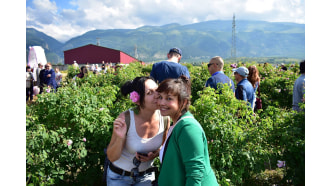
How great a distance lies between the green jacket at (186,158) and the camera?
1426 millimetres

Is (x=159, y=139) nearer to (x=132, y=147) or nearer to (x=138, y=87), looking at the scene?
(x=132, y=147)

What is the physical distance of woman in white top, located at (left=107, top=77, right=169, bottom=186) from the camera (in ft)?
6.76

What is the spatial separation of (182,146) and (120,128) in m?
0.75

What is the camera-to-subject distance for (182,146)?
1.45m

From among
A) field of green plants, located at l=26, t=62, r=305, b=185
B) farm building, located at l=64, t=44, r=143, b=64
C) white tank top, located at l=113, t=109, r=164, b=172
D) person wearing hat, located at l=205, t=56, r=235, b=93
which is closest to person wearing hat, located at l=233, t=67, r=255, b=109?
person wearing hat, located at l=205, t=56, r=235, b=93

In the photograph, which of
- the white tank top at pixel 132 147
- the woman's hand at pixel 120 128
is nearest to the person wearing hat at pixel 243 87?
the white tank top at pixel 132 147

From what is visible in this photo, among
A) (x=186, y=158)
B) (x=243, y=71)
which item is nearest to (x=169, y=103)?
(x=186, y=158)

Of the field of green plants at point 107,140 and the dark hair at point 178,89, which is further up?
Answer: the dark hair at point 178,89

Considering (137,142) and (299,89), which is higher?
(299,89)

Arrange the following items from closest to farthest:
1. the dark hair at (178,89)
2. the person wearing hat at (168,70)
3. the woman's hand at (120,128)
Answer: the dark hair at (178,89)
the woman's hand at (120,128)
the person wearing hat at (168,70)

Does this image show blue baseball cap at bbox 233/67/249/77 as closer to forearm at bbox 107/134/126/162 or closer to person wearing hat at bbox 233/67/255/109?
person wearing hat at bbox 233/67/255/109

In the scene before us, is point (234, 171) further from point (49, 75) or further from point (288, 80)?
point (49, 75)

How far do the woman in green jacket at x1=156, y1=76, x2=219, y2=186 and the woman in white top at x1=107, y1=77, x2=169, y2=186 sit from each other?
47 cm

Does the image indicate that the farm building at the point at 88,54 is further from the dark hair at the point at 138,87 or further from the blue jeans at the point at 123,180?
the blue jeans at the point at 123,180
